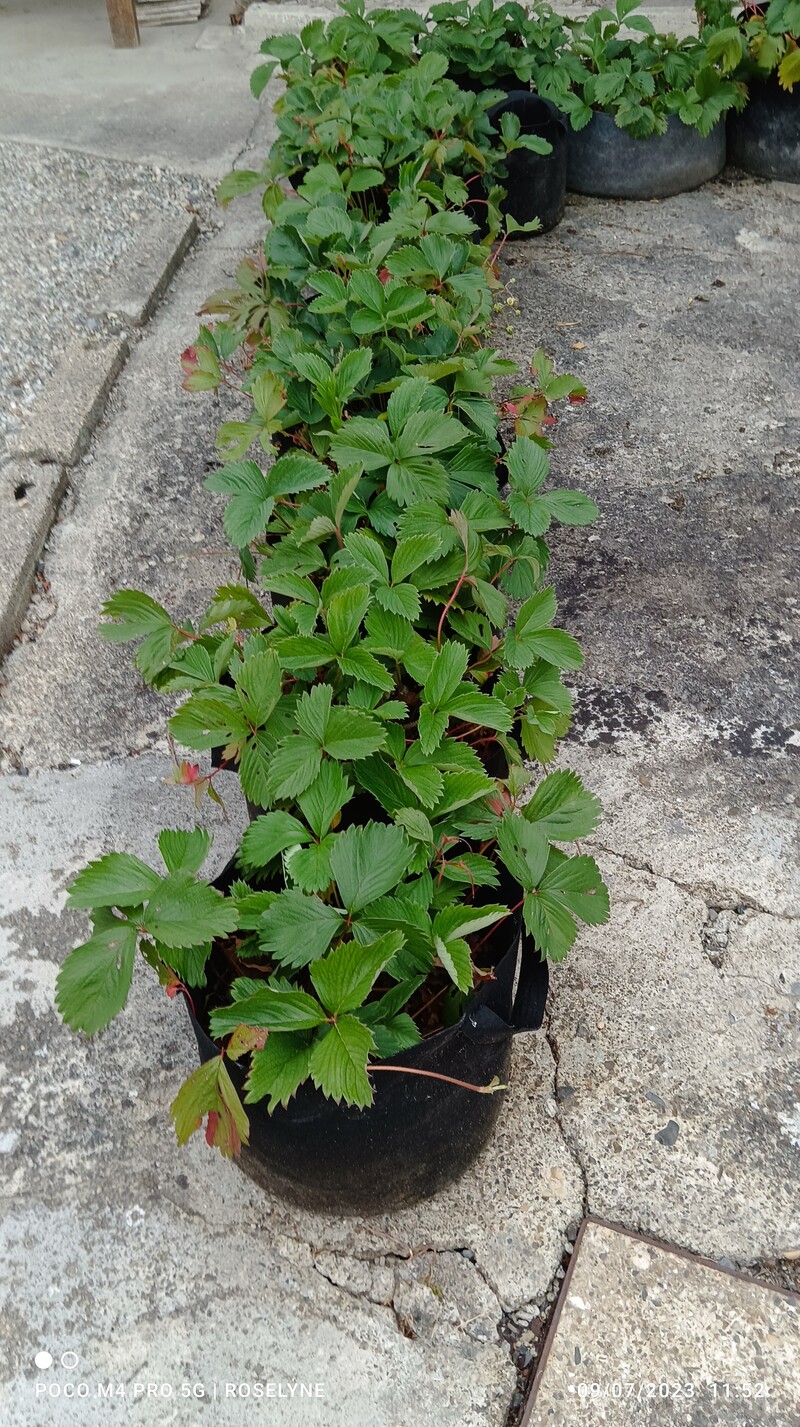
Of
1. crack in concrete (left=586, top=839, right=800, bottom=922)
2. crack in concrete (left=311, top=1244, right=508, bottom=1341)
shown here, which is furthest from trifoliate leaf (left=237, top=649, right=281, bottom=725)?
crack in concrete (left=586, top=839, right=800, bottom=922)

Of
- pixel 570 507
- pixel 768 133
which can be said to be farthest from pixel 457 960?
pixel 768 133

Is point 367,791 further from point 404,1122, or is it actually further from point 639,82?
point 639,82

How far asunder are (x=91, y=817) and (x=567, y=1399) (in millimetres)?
1155

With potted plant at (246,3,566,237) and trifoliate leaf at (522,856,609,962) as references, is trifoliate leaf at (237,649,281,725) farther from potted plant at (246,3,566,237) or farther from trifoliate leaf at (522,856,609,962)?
potted plant at (246,3,566,237)

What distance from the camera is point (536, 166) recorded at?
359cm

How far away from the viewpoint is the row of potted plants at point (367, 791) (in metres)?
1.12

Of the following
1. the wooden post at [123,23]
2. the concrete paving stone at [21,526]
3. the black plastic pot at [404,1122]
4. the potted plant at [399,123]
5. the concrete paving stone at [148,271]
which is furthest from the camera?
the wooden post at [123,23]

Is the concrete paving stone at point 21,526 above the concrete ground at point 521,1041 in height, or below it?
above

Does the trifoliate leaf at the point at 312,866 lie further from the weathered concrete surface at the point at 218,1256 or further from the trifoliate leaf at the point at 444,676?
the weathered concrete surface at the point at 218,1256

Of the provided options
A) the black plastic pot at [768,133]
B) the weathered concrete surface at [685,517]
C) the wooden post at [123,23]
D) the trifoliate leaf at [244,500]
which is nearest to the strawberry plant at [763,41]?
Result: the black plastic pot at [768,133]

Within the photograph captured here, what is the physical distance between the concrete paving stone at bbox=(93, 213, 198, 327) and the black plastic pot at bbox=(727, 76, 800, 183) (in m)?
1.97

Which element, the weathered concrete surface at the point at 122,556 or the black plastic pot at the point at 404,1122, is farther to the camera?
the weathered concrete surface at the point at 122,556

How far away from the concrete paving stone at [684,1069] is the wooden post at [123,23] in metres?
4.98

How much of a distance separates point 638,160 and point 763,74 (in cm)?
47
